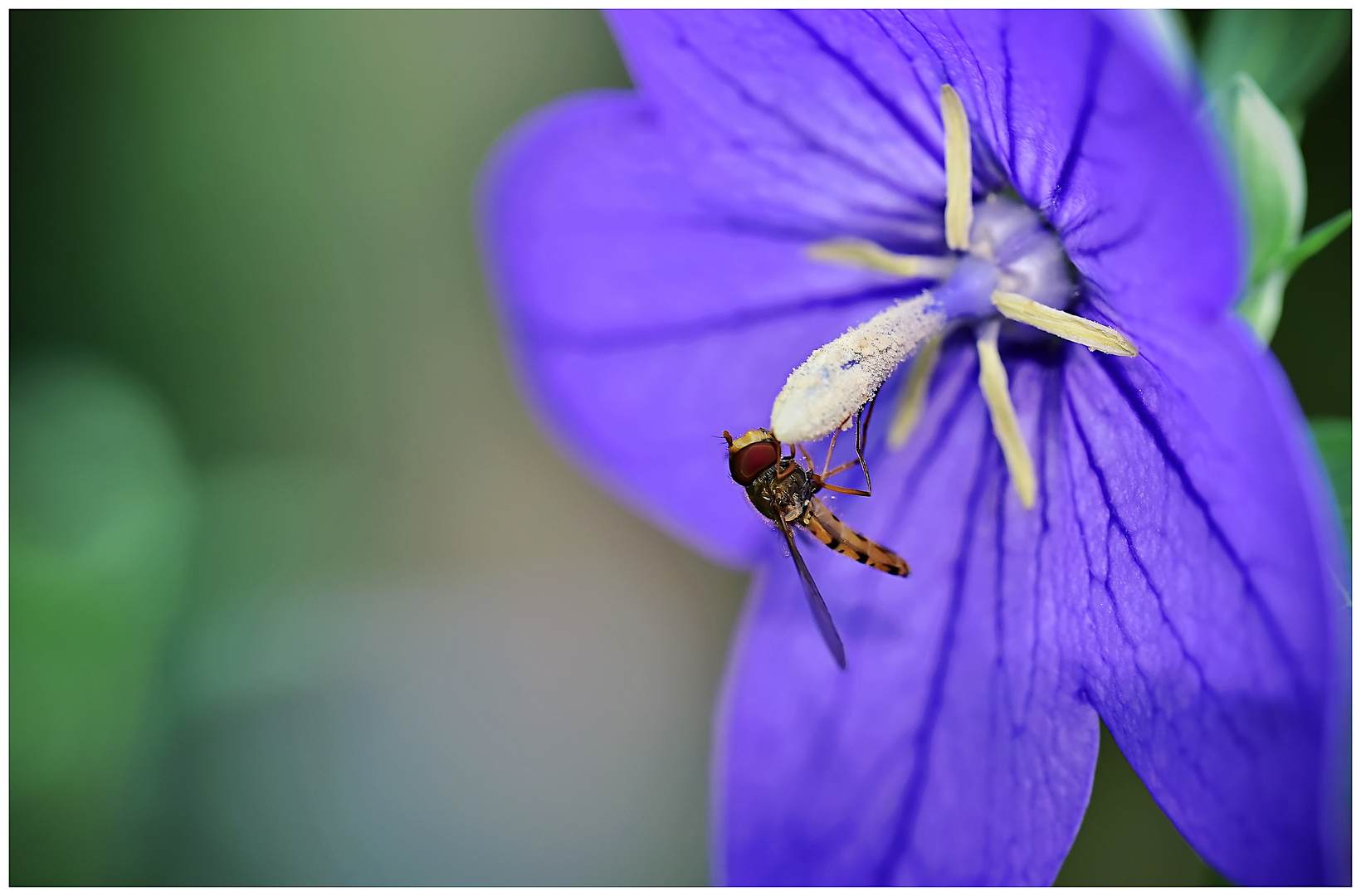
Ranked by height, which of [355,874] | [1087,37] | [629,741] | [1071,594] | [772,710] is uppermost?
[1087,37]

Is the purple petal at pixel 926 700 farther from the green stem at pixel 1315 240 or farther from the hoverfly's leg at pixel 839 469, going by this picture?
the green stem at pixel 1315 240

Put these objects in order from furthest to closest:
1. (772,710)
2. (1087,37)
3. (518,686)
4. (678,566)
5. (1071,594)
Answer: (678,566)
(518,686)
(772,710)
(1071,594)
(1087,37)

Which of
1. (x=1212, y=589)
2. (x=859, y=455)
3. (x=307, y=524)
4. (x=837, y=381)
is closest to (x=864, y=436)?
(x=859, y=455)

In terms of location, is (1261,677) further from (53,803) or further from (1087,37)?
(53,803)

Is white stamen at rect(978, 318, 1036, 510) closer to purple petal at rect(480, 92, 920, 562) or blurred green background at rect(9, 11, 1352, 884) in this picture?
purple petal at rect(480, 92, 920, 562)

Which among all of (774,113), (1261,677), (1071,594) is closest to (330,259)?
(774,113)

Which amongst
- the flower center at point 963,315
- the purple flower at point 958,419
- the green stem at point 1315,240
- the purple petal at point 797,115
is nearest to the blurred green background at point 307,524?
the purple flower at point 958,419

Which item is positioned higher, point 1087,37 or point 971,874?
point 1087,37
